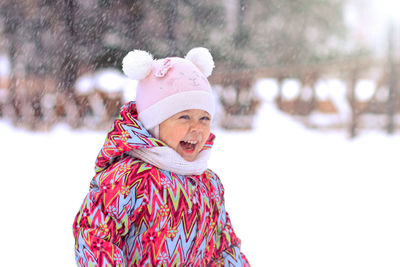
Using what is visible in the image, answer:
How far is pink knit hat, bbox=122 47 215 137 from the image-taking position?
6.39ft

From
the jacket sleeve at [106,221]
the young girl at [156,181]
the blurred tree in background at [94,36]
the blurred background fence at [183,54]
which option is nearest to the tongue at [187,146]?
the young girl at [156,181]

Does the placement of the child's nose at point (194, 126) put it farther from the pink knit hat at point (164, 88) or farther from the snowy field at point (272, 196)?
the snowy field at point (272, 196)

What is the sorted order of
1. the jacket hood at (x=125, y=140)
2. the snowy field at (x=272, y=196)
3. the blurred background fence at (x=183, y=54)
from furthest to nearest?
the blurred background fence at (x=183, y=54)
the snowy field at (x=272, y=196)
the jacket hood at (x=125, y=140)

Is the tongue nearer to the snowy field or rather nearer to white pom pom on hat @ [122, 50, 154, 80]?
white pom pom on hat @ [122, 50, 154, 80]

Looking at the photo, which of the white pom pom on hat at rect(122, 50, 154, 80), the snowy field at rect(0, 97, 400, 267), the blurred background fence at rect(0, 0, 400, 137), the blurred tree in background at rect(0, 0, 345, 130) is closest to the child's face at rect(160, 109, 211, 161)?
the white pom pom on hat at rect(122, 50, 154, 80)

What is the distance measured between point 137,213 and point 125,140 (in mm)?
250

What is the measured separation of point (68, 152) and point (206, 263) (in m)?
6.45

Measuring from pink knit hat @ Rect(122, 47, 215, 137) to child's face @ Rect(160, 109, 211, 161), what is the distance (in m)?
0.02

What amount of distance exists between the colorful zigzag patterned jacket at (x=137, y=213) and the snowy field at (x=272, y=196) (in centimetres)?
187

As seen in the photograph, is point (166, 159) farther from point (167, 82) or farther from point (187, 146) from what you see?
point (167, 82)

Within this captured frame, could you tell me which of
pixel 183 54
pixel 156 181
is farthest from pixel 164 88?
pixel 183 54

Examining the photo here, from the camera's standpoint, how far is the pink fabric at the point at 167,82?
196 cm

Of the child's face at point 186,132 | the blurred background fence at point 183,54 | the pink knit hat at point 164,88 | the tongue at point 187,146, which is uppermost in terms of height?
the blurred background fence at point 183,54

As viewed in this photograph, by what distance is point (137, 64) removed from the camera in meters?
1.94
